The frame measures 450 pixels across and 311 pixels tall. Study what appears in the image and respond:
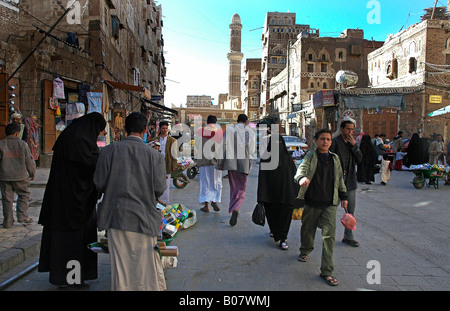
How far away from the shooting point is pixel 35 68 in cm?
1059

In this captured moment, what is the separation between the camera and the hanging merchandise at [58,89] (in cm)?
1113

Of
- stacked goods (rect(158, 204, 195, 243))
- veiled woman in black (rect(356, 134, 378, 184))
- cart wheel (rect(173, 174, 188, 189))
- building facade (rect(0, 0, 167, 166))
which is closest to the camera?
stacked goods (rect(158, 204, 195, 243))

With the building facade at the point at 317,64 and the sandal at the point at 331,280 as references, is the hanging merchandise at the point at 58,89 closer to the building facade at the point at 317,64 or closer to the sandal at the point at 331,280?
the sandal at the point at 331,280

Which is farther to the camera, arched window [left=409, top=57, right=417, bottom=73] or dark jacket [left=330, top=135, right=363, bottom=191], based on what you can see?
arched window [left=409, top=57, right=417, bottom=73]

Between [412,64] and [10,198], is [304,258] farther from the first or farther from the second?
[412,64]

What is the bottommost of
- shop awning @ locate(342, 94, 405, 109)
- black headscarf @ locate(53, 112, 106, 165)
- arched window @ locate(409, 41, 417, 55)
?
black headscarf @ locate(53, 112, 106, 165)

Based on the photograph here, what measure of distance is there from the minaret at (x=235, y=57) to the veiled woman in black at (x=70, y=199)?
88330 mm

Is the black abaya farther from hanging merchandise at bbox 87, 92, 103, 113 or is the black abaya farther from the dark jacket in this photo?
hanging merchandise at bbox 87, 92, 103, 113

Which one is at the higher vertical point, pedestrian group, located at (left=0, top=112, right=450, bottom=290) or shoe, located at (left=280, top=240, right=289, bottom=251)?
pedestrian group, located at (left=0, top=112, right=450, bottom=290)

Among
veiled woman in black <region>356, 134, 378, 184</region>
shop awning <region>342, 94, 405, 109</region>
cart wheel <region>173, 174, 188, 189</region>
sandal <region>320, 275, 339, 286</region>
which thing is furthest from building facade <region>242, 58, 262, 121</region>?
sandal <region>320, 275, 339, 286</region>

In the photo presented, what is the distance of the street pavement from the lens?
330 cm

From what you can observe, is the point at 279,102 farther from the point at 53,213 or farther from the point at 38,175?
the point at 53,213

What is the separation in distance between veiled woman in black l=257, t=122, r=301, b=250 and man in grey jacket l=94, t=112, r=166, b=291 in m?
2.22

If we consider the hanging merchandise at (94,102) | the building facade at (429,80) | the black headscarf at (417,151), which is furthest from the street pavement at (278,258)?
the building facade at (429,80)
